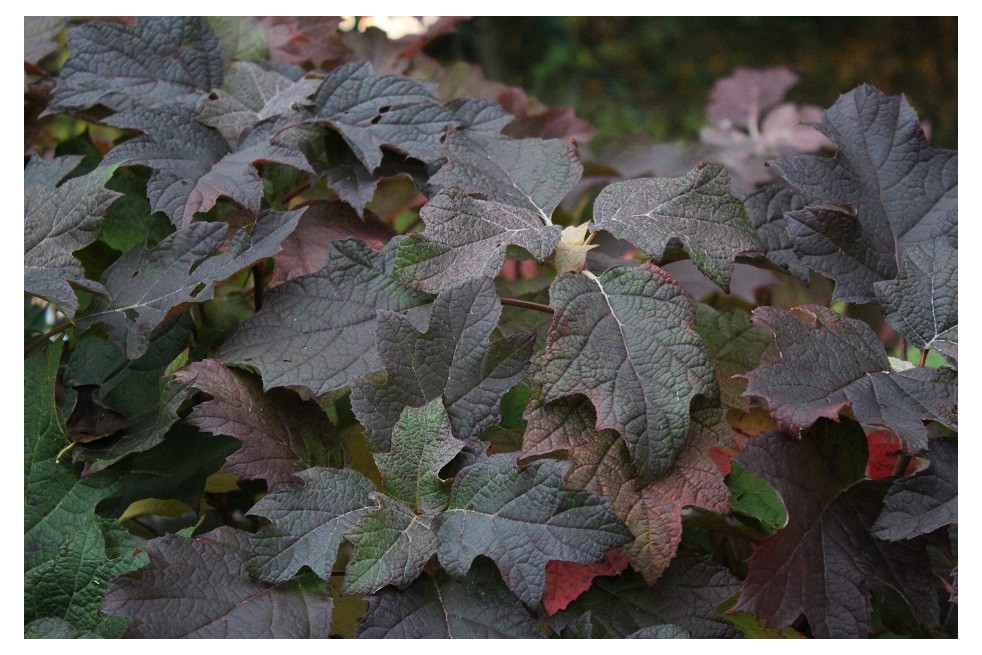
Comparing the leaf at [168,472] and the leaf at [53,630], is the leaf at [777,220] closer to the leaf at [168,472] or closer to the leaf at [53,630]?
the leaf at [168,472]

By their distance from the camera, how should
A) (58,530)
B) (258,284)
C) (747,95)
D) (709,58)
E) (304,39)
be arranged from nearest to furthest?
(58,530) → (258,284) → (304,39) → (747,95) → (709,58)

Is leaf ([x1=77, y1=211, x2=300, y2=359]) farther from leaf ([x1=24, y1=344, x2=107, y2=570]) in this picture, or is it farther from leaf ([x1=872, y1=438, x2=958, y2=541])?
leaf ([x1=872, y1=438, x2=958, y2=541])

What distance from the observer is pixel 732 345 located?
82 cm

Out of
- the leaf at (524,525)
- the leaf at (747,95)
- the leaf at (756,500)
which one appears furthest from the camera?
the leaf at (747,95)

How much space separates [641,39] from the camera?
5230 millimetres

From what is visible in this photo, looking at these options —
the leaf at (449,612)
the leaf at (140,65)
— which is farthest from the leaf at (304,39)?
the leaf at (449,612)

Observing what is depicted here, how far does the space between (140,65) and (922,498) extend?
0.87 meters

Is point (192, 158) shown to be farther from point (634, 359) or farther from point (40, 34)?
point (634, 359)

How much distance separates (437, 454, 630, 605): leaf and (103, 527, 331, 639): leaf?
122 millimetres

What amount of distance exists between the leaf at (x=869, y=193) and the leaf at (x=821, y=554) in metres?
0.17

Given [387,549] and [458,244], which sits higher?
[458,244]

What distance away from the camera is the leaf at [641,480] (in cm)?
68

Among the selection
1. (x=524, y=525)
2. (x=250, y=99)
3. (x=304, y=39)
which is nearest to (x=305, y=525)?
(x=524, y=525)

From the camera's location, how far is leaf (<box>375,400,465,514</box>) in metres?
0.69
